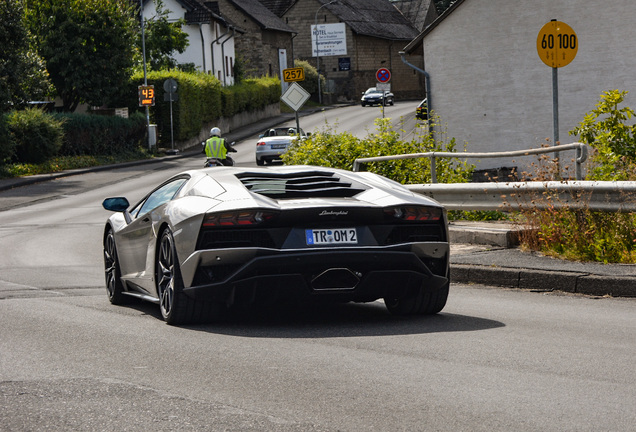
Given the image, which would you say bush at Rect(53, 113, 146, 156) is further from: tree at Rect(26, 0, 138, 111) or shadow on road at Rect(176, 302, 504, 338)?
shadow on road at Rect(176, 302, 504, 338)

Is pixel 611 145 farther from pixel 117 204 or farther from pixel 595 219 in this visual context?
pixel 117 204

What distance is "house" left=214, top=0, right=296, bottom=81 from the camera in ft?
286

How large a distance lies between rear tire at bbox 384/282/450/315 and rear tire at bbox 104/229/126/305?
8.23ft

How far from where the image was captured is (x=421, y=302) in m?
8.02

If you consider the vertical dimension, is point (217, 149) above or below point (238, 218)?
below

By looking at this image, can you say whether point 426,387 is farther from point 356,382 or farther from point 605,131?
point 605,131

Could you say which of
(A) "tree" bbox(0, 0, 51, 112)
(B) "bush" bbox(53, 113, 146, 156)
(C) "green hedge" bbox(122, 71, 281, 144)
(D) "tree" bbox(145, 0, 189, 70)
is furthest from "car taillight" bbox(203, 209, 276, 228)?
(D) "tree" bbox(145, 0, 189, 70)

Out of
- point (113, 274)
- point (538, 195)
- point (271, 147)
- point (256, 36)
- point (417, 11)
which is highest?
point (417, 11)

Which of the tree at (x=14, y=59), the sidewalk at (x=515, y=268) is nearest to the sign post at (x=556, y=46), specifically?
the sidewalk at (x=515, y=268)

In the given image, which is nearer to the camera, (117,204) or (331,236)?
(331,236)

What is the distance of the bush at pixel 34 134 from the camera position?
1575 inches

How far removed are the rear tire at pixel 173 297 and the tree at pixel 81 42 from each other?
45.3 meters

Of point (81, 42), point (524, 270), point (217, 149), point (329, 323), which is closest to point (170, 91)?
point (81, 42)

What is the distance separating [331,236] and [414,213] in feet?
2.16
